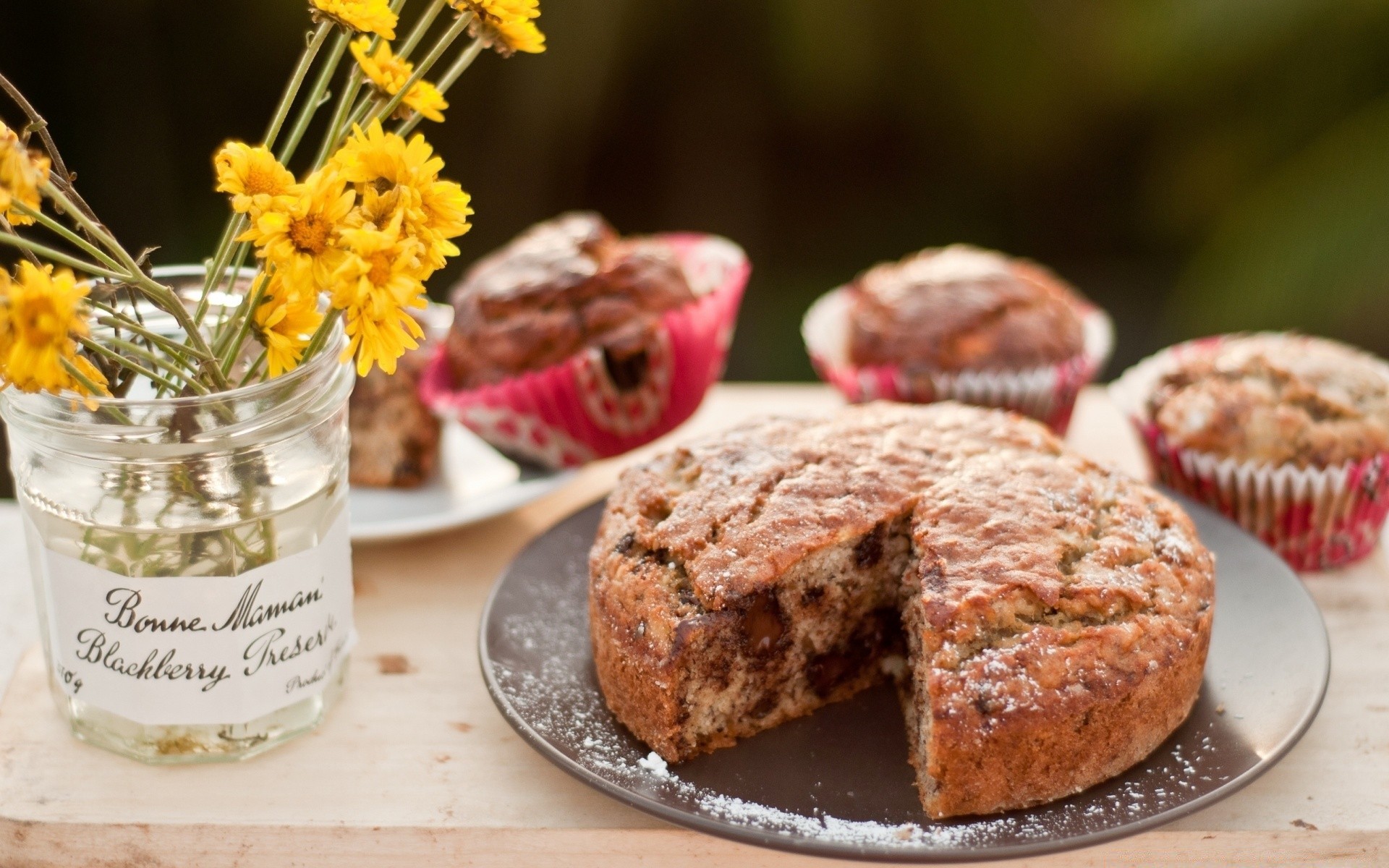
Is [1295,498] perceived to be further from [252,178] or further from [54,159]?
[54,159]

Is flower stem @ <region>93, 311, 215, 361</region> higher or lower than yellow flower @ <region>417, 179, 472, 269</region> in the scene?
lower

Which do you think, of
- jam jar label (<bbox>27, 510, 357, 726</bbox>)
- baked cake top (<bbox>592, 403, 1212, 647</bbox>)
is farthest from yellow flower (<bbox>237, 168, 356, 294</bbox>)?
baked cake top (<bbox>592, 403, 1212, 647</bbox>)

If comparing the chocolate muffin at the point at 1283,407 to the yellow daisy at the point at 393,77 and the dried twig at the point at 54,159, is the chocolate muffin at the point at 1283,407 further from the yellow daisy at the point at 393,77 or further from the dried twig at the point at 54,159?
the dried twig at the point at 54,159

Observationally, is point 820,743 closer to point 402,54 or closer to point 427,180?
point 427,180

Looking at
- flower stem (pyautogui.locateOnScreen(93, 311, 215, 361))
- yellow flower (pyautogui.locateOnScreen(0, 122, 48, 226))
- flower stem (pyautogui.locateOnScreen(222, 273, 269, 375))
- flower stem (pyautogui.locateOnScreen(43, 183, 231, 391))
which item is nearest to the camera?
yellow flower (pyautogui.locateOnScreen(0, 122, 48, 226))

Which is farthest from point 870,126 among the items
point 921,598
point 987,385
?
point 921,598

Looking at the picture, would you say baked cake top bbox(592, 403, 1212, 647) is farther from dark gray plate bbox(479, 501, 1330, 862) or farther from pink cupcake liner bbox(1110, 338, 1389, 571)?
pink cupcake liner bbox(1110, 338, 1389, 571)
